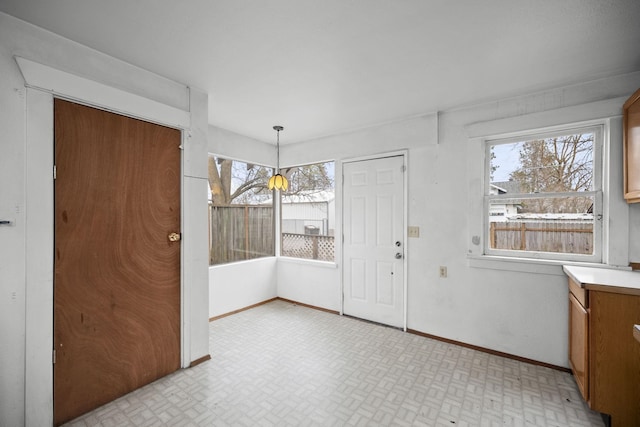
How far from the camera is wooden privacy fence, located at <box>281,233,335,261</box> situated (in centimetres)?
415

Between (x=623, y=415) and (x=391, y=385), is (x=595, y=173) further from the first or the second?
(x=391, y=385)

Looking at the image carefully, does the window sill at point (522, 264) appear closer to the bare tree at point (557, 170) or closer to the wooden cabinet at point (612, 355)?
the bare tree at point (557, 170)

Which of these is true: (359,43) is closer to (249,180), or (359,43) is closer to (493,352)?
(249,180)

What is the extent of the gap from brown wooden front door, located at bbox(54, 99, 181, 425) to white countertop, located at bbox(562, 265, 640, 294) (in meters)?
3.13

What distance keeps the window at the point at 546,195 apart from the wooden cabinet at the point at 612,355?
82 cm

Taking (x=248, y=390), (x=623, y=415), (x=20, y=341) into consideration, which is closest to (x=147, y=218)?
(x=20, y=341)

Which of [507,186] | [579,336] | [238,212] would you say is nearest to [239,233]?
[238,212]

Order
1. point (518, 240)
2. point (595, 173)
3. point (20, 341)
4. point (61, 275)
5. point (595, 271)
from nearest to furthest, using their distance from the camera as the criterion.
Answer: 1. point (20, 341)
2. point (61, 275)
3. point (595, 271)
4. point (595, 173)
5. point (518, 240)

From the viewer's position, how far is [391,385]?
2.23 metres

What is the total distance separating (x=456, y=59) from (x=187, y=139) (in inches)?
91.2

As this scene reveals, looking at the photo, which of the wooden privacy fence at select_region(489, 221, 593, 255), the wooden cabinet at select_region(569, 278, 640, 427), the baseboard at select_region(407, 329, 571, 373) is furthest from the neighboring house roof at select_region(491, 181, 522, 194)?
the baseboard at select_region(407, 329, 571, 373)

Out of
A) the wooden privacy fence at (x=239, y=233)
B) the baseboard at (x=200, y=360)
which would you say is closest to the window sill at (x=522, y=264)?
the baseboard at (x=200, y=360)

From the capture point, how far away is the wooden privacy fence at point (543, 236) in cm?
244

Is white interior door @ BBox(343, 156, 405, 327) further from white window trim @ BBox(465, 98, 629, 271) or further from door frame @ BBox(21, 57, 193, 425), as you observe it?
door frame @ BBox(21, 57, 193, 425)
